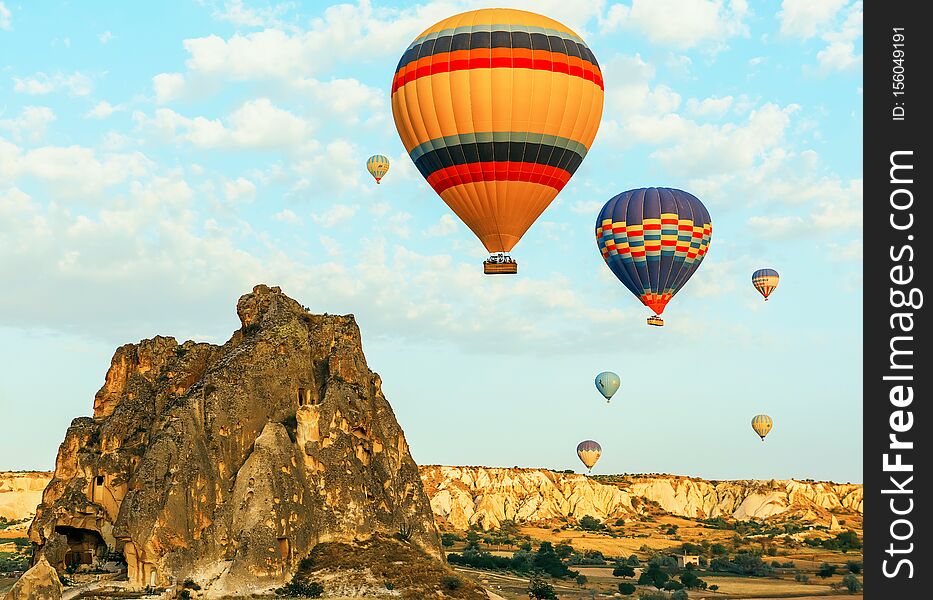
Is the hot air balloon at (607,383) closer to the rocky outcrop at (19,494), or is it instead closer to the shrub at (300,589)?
the shrub at (300,589)

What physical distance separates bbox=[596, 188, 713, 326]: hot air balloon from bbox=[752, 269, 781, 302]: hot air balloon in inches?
835

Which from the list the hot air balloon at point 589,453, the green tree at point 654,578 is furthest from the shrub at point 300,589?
the hot air balloon at point 589,453

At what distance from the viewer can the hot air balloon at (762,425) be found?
10825 cm

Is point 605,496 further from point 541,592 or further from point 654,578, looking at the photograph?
point 541,592

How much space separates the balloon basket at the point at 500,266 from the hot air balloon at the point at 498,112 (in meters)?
0.04

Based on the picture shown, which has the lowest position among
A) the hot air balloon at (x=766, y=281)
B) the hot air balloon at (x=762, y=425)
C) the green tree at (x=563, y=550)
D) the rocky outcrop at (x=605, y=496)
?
the green tree at (x=563, y=550)

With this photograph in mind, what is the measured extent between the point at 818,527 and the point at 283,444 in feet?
288

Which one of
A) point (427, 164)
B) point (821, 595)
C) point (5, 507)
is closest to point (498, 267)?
A: point (427, 164)

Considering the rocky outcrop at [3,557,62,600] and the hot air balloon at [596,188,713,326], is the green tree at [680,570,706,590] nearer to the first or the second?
the hot air balloon at [596,188,713,326]

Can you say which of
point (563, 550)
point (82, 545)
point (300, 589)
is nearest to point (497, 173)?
point (300, 589)

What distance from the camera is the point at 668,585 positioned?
63.3 meters

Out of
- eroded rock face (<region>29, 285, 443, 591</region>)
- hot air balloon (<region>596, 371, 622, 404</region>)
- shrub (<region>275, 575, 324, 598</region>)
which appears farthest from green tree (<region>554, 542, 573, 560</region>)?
shrub (<region>275, 575, 324, 598</region>)

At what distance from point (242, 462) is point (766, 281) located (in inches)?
1869

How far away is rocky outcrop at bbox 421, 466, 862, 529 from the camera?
12300cm
